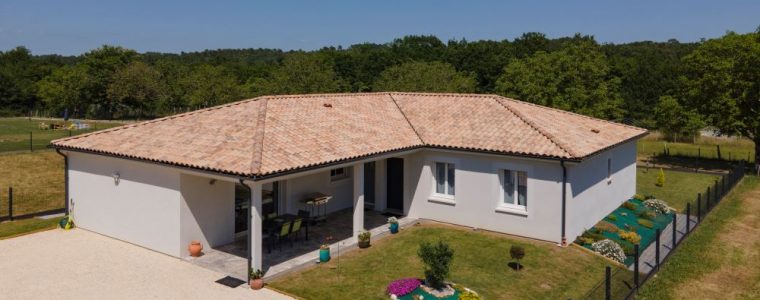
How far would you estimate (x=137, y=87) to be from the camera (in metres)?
68.1

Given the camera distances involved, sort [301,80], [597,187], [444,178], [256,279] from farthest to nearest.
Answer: [301,80] < [444,178] < [597,187] < [256,279]

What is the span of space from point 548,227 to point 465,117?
6.09m

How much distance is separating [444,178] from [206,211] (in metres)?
8.78

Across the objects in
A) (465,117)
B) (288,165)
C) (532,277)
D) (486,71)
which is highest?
Answer: (486,71)

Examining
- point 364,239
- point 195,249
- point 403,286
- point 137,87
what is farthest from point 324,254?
point 137,87

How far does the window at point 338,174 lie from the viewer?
21931 mm

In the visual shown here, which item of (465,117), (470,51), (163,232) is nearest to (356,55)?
(470,51)

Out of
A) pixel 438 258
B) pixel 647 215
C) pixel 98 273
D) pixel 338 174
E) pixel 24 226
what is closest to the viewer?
pixel 438 258

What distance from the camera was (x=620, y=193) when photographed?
78.8 feet

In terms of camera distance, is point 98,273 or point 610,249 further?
point 610,249

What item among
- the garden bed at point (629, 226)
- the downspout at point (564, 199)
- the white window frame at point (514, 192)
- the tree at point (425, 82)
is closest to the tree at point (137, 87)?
the tree at point (425, 82)

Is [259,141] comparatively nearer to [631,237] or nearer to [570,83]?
[631,237]

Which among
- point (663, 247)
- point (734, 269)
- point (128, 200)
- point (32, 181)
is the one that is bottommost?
point (734, 269)

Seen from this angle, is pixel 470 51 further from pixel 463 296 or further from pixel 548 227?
pixel 463 296
